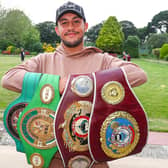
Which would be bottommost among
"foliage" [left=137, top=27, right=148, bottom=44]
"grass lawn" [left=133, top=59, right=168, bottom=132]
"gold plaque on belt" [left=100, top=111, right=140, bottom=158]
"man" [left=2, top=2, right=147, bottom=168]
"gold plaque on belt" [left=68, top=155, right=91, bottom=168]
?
"grass lawn" [left=133, top=59, right=168, bottom=132]

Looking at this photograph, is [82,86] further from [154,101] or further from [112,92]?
[154,101]

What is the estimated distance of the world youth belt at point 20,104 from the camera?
153 centimetres

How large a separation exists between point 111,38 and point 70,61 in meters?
31.6

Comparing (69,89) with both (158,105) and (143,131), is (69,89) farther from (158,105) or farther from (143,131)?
(158,105)

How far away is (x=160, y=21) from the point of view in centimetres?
4997

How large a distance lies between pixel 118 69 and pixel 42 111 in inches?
21.2

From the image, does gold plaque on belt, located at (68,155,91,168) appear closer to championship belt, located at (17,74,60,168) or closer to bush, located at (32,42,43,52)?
championship belt, located at (17,74,60,168)

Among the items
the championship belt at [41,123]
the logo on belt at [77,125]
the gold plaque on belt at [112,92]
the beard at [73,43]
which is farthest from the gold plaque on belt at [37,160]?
the beard at [73,43]

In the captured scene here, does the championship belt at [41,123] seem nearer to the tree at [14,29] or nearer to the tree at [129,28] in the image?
the tree at [14,29]

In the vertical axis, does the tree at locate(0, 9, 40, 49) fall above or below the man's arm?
above

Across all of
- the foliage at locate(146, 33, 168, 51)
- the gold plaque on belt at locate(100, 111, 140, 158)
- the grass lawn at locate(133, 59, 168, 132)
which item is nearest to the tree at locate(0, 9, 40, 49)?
the grass lawn at locate(133, 59, 168, 132)

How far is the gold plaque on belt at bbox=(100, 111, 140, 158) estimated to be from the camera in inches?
56.1

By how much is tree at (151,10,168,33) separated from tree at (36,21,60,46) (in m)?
20.7

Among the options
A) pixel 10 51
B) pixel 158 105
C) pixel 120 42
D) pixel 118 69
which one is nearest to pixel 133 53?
pixel 120 42
